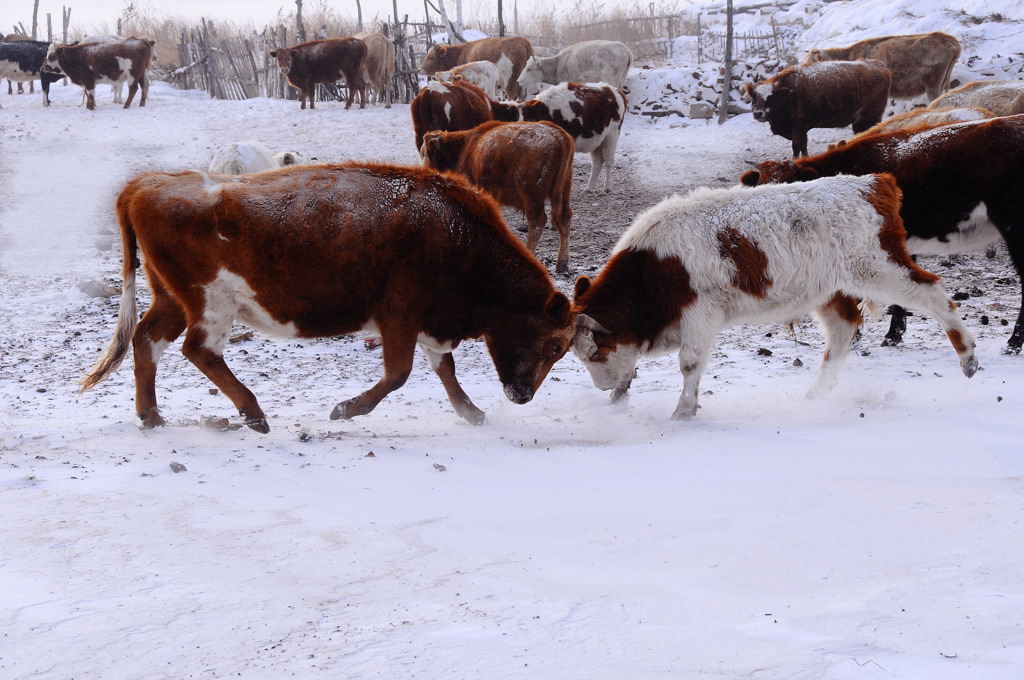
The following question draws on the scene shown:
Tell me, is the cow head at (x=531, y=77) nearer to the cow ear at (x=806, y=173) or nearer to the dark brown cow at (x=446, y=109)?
the dark brown cow at (x=446, y=109)

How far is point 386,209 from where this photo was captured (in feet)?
17.2

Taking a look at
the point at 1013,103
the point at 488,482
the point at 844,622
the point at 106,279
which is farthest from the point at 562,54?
the point at 844,622

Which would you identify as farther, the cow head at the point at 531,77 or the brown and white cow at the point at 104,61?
the cow head at the point at 531,77

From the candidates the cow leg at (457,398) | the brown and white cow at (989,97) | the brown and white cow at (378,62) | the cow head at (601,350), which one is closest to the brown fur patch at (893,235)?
the cow head at (601,350)

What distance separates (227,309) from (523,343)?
1.65m

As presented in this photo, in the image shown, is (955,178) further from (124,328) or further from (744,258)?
(124,328)

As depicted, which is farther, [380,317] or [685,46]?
[685,46]

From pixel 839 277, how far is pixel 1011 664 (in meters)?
3.43

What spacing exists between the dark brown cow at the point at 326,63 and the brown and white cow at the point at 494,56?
3202mm

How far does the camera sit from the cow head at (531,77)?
881 inches

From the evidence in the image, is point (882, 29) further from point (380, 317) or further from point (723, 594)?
point (723, 594)

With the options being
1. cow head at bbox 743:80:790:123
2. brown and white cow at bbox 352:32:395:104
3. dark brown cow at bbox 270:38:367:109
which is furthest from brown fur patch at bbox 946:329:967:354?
brown and white cow at bbox 352:32:395:104

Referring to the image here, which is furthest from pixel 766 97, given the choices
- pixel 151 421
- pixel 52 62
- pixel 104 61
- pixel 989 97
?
pixel 52 62

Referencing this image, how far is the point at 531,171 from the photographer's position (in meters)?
10.8
